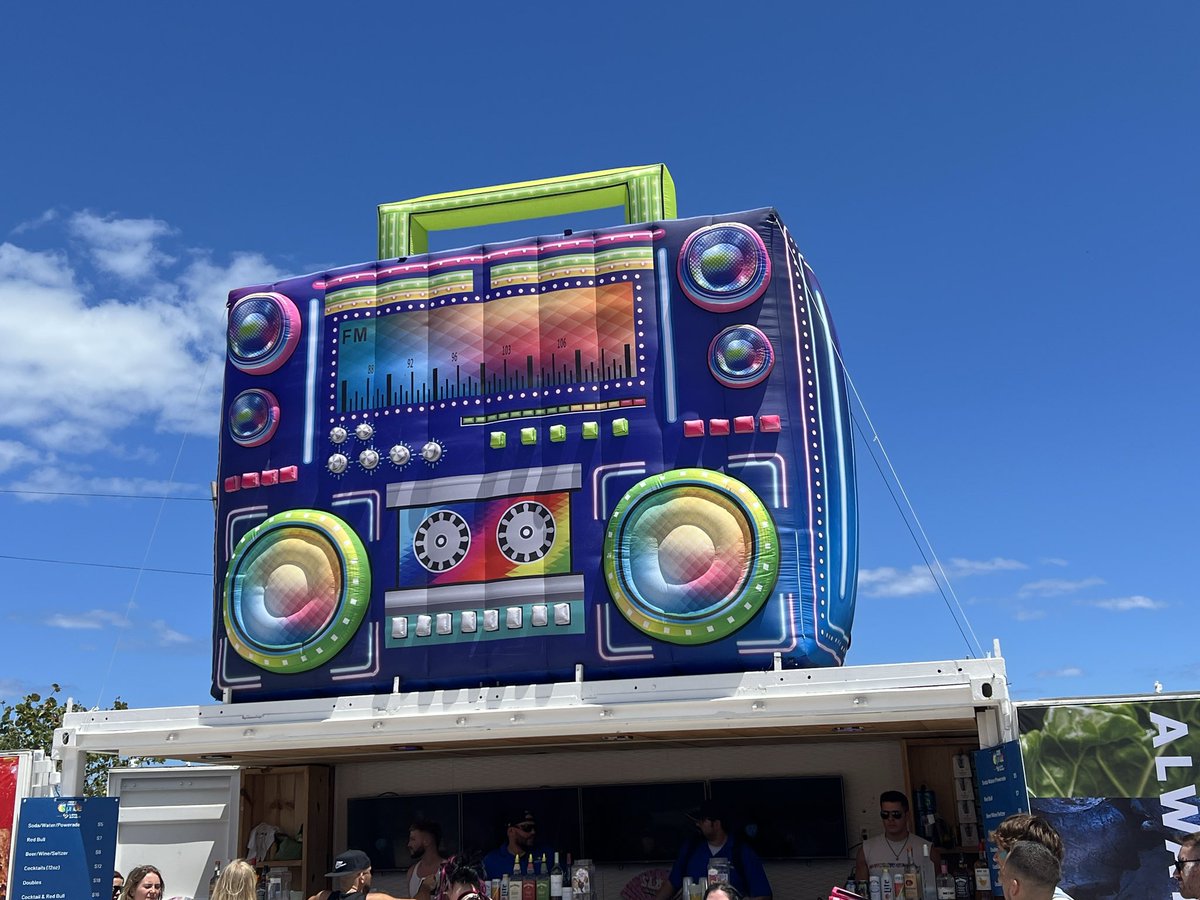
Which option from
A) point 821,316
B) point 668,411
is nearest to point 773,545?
point 668,411

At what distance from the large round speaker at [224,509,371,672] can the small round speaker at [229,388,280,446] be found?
790 mm

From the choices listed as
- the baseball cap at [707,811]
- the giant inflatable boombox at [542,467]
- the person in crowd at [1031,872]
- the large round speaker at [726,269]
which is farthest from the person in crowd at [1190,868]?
the large round speaker at [726,269]

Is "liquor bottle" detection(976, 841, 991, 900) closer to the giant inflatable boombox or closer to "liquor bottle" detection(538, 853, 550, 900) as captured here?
the giant inflatable boombox

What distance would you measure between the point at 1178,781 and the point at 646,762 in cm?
458

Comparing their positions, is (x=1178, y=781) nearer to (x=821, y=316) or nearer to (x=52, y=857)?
(x=821, y=316)

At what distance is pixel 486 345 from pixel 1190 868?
6.65 metres

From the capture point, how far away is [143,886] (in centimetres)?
570

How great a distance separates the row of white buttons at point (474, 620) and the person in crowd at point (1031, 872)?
5.45m

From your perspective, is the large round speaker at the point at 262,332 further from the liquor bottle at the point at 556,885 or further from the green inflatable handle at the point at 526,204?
the liquor bottle at the point at 556,885

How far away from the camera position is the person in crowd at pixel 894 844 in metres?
8.80

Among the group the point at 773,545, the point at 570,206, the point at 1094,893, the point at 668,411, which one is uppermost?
the point at 570,206

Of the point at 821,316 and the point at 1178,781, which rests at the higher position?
the point at 821,316

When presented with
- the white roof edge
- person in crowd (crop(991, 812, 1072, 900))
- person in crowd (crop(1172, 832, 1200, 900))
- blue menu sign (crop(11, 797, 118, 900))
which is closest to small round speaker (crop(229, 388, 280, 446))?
the white roof edge

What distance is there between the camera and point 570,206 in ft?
36.1
